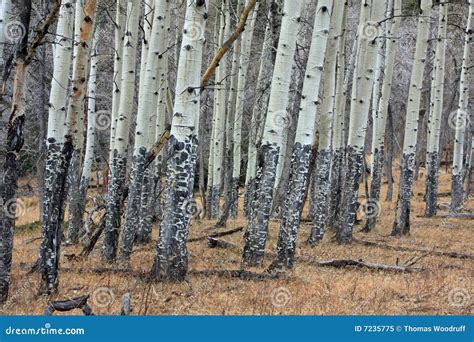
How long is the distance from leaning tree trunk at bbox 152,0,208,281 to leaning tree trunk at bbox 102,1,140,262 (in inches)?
88.7

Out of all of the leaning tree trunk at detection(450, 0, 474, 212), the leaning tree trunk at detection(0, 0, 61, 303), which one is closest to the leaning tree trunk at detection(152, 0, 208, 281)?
the leaning tree trunk at detection(0, 0, 61, 303)

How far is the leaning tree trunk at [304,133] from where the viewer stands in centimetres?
825

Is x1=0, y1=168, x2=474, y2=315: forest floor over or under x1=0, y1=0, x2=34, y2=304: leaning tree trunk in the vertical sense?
under

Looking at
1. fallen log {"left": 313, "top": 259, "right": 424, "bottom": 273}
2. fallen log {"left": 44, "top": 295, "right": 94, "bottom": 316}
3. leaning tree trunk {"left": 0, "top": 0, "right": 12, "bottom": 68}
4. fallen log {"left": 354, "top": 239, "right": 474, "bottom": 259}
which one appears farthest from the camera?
fallen log {"left": 354, "top": 239, "right": 474, "bottom": 259}

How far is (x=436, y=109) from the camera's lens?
16.5m

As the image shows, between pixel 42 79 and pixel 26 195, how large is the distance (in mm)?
16286

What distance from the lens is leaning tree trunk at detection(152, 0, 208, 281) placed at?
24.2 ft

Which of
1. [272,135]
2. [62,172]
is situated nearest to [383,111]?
[272,135]

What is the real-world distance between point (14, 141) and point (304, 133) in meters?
4.30

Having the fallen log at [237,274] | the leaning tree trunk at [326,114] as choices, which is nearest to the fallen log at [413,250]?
the leaning tree trunk at [326,114]

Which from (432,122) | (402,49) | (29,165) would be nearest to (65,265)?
(432,122)

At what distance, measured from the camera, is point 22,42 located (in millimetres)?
6516

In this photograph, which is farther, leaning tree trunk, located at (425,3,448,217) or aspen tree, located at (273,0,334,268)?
leaning tree trunk, located at (425,3,448,217)

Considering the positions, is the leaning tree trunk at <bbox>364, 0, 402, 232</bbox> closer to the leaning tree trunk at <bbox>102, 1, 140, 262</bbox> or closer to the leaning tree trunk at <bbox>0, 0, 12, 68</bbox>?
the leaning tree trunk at <bbox>102, 1, 140, 262</bbox>
